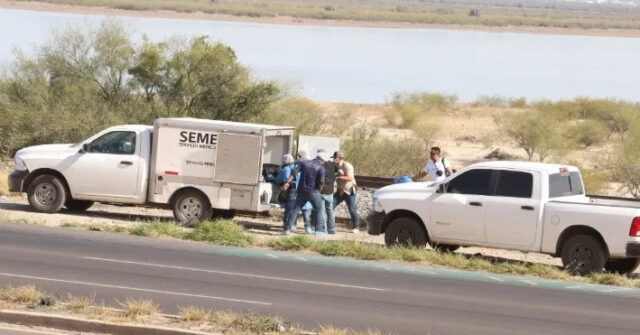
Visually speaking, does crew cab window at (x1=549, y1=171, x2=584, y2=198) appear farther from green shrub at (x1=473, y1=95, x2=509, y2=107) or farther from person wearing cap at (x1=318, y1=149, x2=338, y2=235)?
green shrub at (x1=473, y1=95, x2=509, y2=107)

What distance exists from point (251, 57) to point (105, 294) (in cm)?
7265

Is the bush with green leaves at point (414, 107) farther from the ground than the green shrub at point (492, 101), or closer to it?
closer to it

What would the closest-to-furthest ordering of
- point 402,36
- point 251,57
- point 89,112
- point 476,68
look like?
point 89,112 < point 251,57 < point 476,68 < point 402,36

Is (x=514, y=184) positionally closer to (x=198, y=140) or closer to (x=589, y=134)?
(x=198, y=140)

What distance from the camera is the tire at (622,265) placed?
20453mm

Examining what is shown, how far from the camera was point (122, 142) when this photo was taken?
2450cm

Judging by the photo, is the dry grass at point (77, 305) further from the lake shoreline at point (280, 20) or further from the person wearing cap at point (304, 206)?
the lake shoreline at point (280, 20)

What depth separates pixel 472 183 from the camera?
20.9 m

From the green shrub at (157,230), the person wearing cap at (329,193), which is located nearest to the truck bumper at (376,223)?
the person wearing cap at (329,193)

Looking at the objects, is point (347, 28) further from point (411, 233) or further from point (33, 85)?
point (411, 233)

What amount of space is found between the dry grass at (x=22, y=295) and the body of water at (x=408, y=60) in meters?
28.3

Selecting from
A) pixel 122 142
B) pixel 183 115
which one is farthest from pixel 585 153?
pixel 122 142

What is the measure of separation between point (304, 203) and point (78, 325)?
10998mm

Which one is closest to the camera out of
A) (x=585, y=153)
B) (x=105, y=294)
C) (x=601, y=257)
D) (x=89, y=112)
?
(x=105, y=294)
